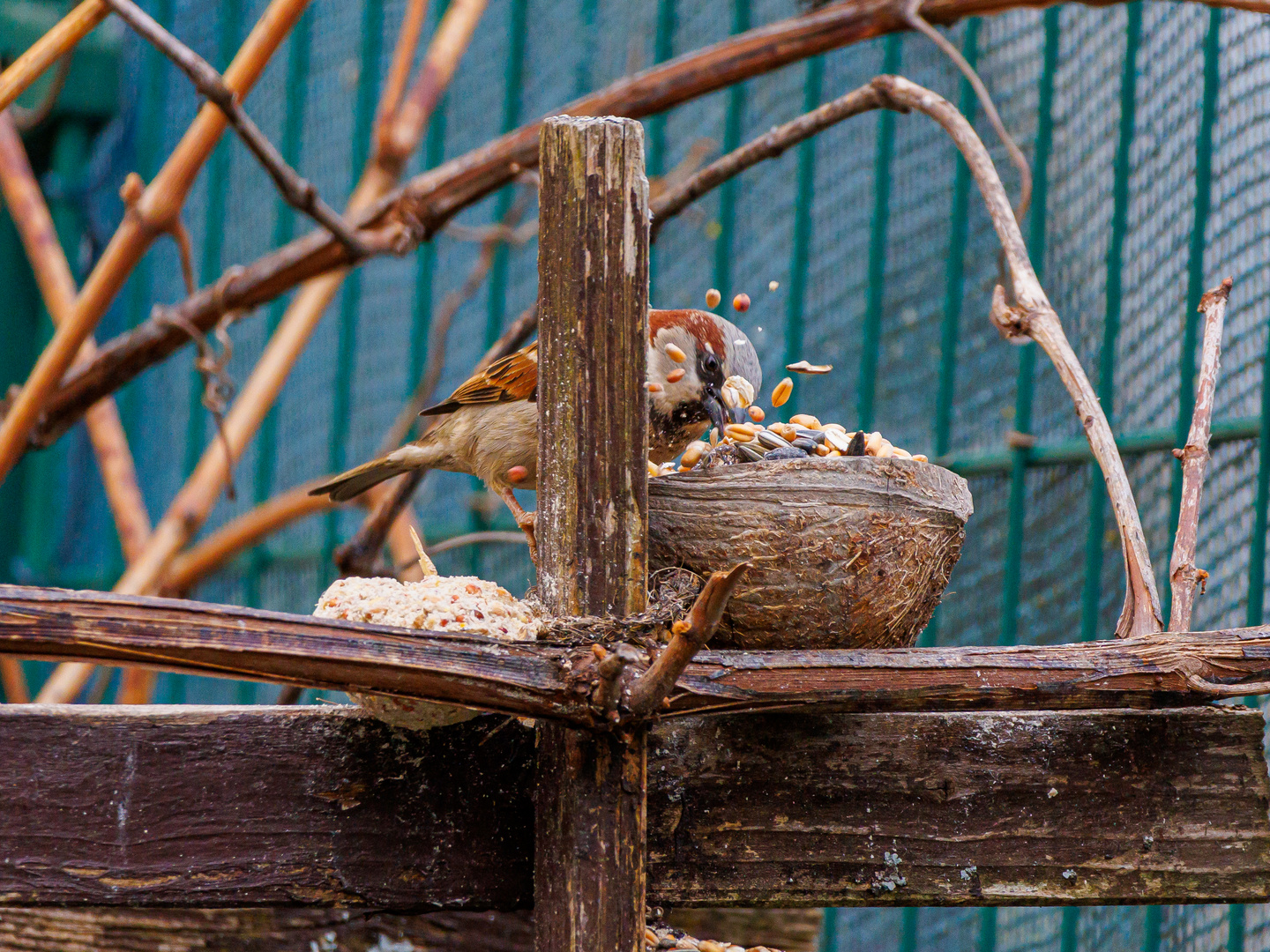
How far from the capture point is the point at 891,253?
327cm

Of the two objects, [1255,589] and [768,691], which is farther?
[1255,589]

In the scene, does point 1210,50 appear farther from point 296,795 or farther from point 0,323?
point 0,323

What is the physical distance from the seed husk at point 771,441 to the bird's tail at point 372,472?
1136mm

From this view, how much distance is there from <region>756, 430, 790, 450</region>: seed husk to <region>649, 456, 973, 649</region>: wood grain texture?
25 centimetres

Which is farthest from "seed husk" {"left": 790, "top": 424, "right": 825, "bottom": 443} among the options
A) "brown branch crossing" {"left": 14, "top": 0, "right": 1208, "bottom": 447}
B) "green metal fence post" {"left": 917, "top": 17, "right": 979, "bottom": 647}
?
"green metal fence post" {"left": 917, "top": 17, "right": 979, "bottom": 647}

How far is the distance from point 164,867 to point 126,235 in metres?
1.52

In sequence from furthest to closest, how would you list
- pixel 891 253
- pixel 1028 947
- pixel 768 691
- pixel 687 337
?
pixel 891 253, pixel 1028 947, pixel 687 337, pixel 768 691

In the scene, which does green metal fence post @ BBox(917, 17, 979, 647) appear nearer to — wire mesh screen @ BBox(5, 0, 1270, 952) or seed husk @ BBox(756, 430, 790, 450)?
wire mesh screen @ BBox(5, 0, 1270, 952)

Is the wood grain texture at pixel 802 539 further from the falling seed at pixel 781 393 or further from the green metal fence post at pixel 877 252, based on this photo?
the green metal fence post at pixel 877 252

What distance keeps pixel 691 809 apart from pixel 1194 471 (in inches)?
28.5

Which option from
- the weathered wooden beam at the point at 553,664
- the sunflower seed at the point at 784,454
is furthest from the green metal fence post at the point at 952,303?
the weathered wooden beam at the point at 553,664

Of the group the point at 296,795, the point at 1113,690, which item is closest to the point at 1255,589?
the point at 1113,690

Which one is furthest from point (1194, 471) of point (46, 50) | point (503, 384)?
point (46, 50)

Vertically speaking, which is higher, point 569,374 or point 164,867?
point 569,374
